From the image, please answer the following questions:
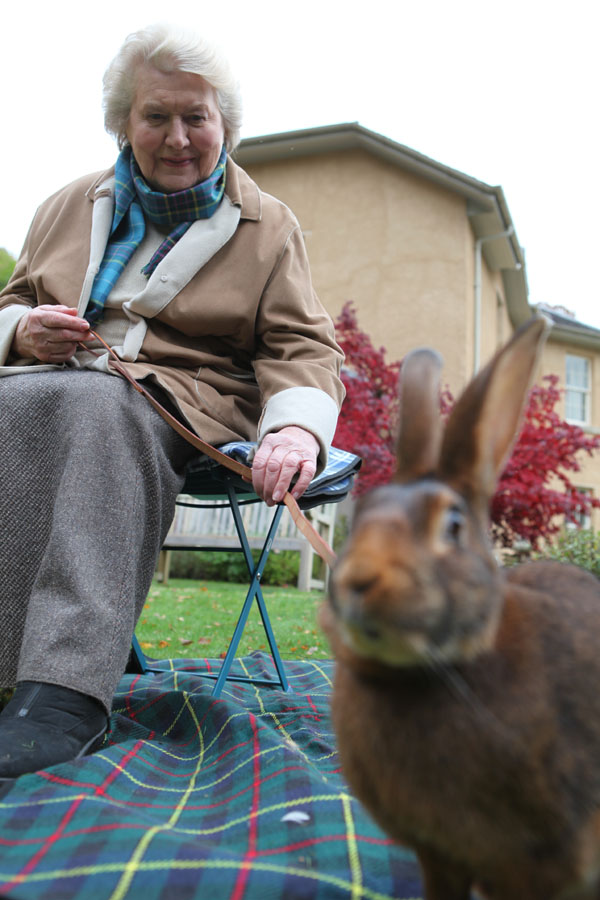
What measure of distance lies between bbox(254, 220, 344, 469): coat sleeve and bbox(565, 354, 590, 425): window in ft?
50.8

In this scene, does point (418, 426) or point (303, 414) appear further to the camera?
point (303, 414)

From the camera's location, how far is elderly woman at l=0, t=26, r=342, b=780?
6.75 ft

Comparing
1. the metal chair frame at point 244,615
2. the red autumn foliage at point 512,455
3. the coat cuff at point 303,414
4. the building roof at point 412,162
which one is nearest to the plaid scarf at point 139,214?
the coat cuff at point 303,414

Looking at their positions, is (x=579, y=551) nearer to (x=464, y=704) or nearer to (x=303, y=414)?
(x=303, y=414)

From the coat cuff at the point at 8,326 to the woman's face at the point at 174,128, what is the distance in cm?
73

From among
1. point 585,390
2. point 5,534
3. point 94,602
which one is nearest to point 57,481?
point 5,534

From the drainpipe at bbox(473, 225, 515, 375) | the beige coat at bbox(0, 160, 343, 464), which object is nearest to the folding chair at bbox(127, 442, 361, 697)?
the beige coat at bbox(0, 160, 343, 464)

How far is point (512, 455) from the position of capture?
29.8ft

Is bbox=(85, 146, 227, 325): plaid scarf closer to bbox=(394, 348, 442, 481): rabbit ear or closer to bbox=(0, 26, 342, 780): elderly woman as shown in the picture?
bbox=(0, 26, 342, 780): elderly woman

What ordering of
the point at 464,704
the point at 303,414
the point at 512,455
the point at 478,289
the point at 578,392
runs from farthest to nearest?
the point at 578,392, the point at 478,289, the point at 512,455, the point at 303,414, the point at 464,704

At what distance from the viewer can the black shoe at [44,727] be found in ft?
5.94

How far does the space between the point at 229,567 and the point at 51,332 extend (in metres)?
8.33

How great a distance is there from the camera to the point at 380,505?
41.7 inches

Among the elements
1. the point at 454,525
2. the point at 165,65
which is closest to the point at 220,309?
the point at 165,65
